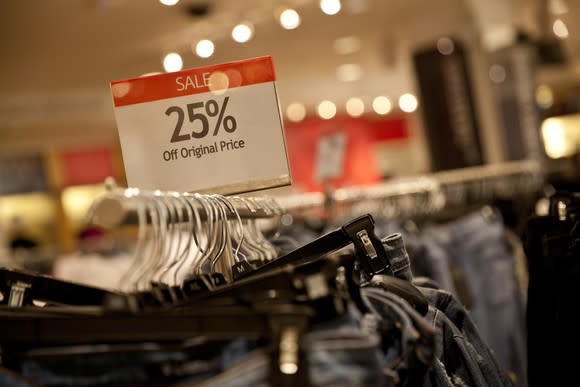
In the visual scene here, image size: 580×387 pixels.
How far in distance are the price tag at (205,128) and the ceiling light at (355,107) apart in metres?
10.3

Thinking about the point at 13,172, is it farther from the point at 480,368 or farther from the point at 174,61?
the point at 480,368

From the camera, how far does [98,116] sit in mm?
9352

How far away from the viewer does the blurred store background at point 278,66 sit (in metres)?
5.77

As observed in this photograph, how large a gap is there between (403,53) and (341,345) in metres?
8.49

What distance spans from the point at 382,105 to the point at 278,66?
380cm

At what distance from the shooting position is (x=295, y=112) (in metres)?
11.4

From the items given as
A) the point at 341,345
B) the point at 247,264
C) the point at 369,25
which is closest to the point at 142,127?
the point at 247,264

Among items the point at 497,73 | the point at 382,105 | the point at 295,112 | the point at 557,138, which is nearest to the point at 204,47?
the point at 497,73

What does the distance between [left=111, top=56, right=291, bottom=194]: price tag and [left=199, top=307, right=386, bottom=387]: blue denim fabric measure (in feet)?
1.87

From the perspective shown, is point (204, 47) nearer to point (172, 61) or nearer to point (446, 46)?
point (172, 61)

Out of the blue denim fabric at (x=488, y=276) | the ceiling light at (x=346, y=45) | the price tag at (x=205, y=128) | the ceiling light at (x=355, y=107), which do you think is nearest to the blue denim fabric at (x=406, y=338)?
the price tag at (x=205, y=128)

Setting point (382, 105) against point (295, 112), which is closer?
point (295, 112)

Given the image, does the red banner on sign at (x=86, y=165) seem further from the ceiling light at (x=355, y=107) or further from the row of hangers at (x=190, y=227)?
the row of hangers at (x=190, y=227)

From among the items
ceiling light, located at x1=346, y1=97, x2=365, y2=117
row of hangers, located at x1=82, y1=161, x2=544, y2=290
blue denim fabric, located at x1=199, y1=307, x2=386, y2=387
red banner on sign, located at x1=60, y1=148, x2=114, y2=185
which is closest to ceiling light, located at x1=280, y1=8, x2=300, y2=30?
row of hangers, located at x1=82, y1=161, x2=544, y2=290
